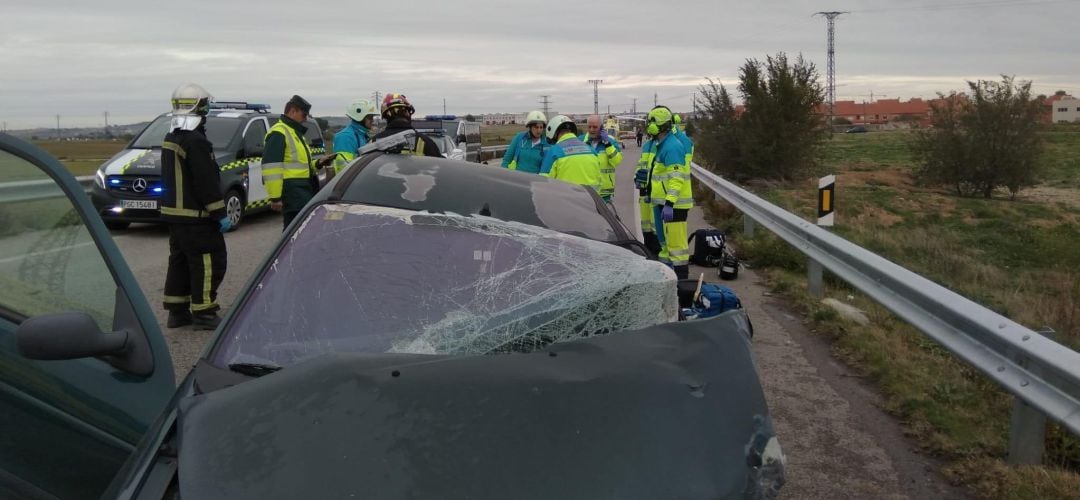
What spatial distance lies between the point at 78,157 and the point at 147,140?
357 cm

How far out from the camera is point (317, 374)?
230 cm

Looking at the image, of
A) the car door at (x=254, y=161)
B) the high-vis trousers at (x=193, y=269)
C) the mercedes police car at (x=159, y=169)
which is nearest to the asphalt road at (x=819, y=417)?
the high-vis trousers at (x=193, y=269)

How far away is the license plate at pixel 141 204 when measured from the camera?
36.4 ft

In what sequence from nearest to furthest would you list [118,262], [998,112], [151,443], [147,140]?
[151,443]
[118,262]
[147,140]
[998,112]

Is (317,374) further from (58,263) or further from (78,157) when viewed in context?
(78,157)

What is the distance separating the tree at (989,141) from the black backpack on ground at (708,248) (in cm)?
1959

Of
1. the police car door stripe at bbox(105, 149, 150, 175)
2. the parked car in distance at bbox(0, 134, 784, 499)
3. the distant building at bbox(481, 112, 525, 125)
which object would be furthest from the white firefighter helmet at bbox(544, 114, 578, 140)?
the distant building at bbox(481, 112, 525, 125)

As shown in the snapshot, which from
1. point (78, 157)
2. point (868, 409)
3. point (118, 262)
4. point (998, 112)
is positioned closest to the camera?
point (118, 262)

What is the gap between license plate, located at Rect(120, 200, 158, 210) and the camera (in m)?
11.1

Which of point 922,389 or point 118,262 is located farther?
point 922,389

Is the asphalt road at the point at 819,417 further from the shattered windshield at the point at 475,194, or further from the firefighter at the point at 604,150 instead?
the firefighter at the point at 604,150

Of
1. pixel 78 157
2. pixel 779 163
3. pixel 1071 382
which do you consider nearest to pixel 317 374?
pixel 1071 382

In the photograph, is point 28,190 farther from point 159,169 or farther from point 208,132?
point 208,132

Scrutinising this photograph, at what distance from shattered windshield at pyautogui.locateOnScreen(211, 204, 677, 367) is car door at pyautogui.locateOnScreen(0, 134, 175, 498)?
1.12ft
